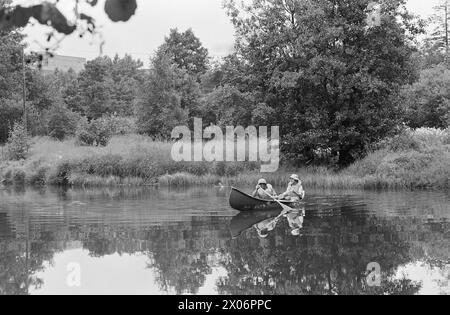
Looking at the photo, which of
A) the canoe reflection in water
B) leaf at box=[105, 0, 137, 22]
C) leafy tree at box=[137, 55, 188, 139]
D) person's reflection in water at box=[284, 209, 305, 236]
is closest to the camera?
leaf at box=[105, 0, 137, 22]

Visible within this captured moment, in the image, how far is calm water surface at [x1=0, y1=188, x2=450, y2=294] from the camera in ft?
32.2

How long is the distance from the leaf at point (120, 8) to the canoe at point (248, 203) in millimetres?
14851

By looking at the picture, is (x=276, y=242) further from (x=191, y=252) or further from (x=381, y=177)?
(x=381, y=177)

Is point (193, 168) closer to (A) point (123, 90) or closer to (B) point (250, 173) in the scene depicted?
(B) point (250, 173)

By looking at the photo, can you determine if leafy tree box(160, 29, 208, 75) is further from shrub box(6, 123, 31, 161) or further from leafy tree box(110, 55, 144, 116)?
shrub box(6, 123, 31, 161)

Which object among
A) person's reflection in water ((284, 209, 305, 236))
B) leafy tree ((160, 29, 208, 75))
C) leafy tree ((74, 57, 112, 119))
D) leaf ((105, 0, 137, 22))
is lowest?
person's reflection in water ((284, 209, 305, 236))

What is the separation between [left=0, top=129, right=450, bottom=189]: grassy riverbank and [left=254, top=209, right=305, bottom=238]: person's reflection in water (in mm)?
8902

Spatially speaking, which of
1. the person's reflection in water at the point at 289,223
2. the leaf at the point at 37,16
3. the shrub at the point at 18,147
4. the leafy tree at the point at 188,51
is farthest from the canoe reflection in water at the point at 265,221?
the leafy tree at the point at 188,51

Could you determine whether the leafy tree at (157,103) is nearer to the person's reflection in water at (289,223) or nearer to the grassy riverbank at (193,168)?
the grassy riverbank at (193,168)

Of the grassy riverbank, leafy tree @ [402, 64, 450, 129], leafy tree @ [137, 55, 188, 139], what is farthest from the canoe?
leafy tree @ [402, 64, 450, 129]

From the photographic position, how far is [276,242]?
44.4 feet

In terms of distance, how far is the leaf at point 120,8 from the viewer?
10.3 feet
